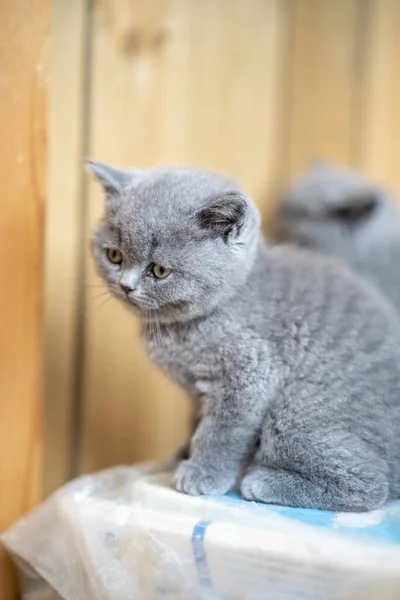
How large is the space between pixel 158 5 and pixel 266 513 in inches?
46.2

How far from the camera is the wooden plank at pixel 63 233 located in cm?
135

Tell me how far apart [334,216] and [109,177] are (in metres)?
0.82

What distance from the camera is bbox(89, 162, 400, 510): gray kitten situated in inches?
37.8

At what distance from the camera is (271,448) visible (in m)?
0.99

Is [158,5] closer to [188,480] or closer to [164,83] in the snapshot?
[164,83]

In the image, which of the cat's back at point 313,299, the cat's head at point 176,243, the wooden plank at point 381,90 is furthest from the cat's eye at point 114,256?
the wooden plank at point 381,90

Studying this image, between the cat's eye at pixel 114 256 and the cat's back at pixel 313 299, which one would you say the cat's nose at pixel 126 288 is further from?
the cat's back at pixel 313 299

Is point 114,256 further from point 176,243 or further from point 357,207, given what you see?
point 357,207

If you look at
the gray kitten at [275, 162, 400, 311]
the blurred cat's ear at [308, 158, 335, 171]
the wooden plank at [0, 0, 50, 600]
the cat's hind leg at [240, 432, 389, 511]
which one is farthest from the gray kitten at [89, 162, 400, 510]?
the blurred cat's ear at [308, 158, 335, 171]

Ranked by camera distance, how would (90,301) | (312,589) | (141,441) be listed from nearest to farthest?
(312,589) < (90,301) < (141,441)

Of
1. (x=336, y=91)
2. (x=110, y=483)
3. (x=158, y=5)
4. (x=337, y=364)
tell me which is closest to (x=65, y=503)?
Answer: (x=110, y=483)

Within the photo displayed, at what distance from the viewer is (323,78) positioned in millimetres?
1802

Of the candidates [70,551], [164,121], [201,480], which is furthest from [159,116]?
[70,551]

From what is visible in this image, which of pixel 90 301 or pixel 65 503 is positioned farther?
pixel 90 301
